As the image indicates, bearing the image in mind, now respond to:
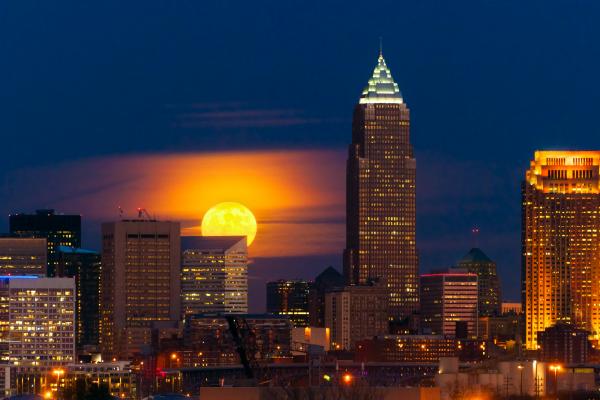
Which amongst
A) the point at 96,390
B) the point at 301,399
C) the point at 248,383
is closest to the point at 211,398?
the point at 301,399

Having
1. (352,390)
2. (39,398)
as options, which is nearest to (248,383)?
(352,390)

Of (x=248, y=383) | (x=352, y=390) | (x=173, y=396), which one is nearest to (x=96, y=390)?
(x=173, y=396)

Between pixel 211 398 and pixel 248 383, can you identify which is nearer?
pixel 211 398

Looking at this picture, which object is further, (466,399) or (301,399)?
(466,399)

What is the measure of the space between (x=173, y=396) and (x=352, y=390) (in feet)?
137

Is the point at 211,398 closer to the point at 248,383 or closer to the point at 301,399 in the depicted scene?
the point at 301,399

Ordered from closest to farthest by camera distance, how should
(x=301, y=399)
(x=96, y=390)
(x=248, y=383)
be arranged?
1. (x=301, y=399)
2. (x=248, y=383)
3. (x=96, y=390)

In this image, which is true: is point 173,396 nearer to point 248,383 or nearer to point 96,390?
point 96,390

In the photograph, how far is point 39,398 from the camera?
194750 mm

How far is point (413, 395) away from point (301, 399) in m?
7.41

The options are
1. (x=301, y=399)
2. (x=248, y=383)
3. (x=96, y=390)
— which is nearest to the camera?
(x=301, y=399)

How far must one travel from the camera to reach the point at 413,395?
147 meters

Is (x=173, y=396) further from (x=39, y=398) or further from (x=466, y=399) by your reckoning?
(x=466, y=399)

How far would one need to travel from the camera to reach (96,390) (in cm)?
18700
